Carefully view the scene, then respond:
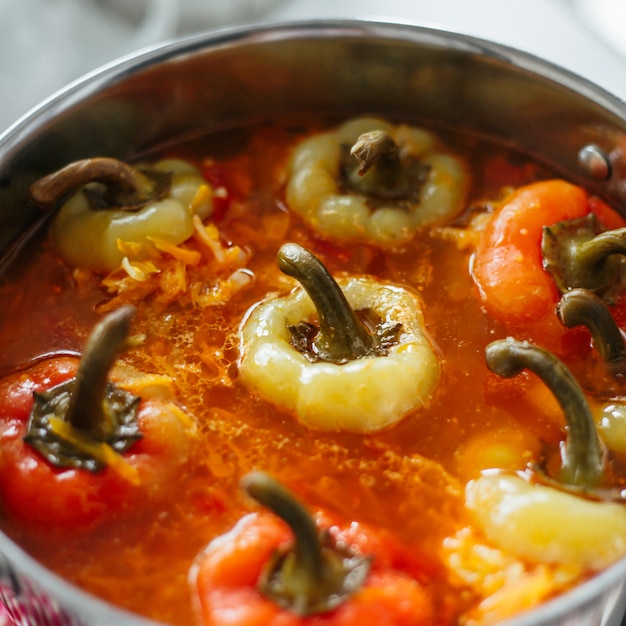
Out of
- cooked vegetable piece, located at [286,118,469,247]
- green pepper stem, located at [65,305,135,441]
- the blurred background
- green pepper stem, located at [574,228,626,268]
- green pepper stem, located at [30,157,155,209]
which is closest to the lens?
green pepper stem, located at [65,305,135,441]

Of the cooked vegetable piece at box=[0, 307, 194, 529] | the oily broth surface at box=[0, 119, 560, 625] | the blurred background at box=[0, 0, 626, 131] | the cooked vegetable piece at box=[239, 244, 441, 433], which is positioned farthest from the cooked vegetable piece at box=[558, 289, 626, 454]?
the blurred background at box=[0, 0, 626, 131]

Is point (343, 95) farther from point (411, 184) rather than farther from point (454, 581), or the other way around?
point (454, 581)

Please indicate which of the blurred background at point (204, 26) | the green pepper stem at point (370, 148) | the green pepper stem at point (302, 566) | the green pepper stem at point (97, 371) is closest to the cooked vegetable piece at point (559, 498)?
the green pepper stem at point (302, 566)

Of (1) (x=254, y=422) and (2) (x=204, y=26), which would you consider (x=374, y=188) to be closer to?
(1) (x=254, y=422)

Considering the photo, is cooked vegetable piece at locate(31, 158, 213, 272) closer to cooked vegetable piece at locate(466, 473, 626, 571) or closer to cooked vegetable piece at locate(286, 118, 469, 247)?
cooked vegetable piece at locate(286, 118, 469, 247)

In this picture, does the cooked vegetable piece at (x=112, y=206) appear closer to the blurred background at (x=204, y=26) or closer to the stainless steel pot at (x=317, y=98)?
the stainless steel pot at (x=317, y=98)

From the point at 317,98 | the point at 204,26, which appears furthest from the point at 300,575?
the point at 204,26

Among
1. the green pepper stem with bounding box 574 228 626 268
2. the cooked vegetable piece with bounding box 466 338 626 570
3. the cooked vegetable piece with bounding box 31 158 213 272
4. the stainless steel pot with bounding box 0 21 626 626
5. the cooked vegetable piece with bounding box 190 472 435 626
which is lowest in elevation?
the cooked vegetable piece with bounding box 190 472 435 626
